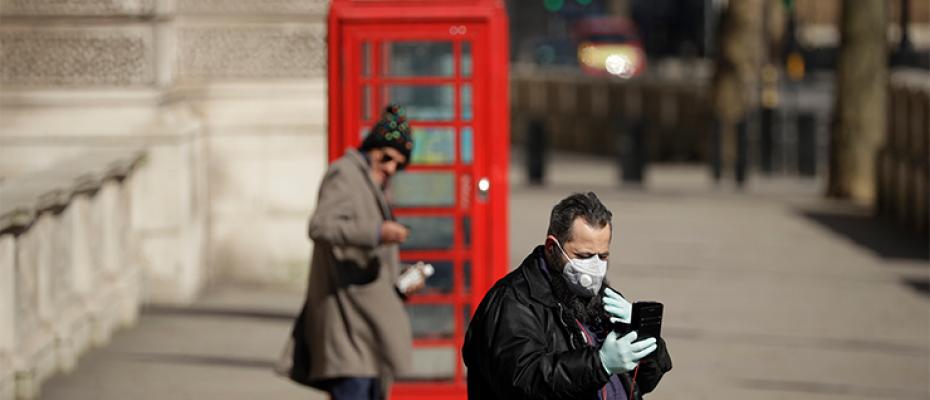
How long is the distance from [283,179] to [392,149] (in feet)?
23.1

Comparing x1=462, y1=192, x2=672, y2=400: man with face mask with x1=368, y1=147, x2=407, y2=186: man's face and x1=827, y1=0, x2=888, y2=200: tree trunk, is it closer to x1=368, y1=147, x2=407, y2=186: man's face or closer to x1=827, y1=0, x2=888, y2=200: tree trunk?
x1=368, y1=147, x2=407, y2=186: man's face

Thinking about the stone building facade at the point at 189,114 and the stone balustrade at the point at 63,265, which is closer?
the stone balustrade at the point at 63,265

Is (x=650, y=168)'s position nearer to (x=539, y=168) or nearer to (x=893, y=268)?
(x=539, y=168)

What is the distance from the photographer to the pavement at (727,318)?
12367 millimetres

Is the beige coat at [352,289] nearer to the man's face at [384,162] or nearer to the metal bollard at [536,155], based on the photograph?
the man's face at [384,162]

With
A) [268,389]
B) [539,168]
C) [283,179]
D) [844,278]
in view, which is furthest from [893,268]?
[539,168]

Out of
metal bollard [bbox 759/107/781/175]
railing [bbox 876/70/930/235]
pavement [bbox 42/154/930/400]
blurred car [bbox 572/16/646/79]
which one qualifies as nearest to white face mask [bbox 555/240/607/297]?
pavement [bbox 42/154/930/400]

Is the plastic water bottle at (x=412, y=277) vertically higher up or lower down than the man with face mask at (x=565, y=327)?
lower down

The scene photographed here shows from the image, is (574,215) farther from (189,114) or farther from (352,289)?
(189,114)

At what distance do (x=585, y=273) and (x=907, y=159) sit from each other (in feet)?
59.0

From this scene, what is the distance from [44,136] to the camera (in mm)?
14969

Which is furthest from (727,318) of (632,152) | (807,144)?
(807,144)

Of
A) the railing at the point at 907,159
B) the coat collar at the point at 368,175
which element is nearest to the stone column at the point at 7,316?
the coat collar at the point at 368,175

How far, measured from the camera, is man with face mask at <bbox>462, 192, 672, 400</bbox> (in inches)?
220
